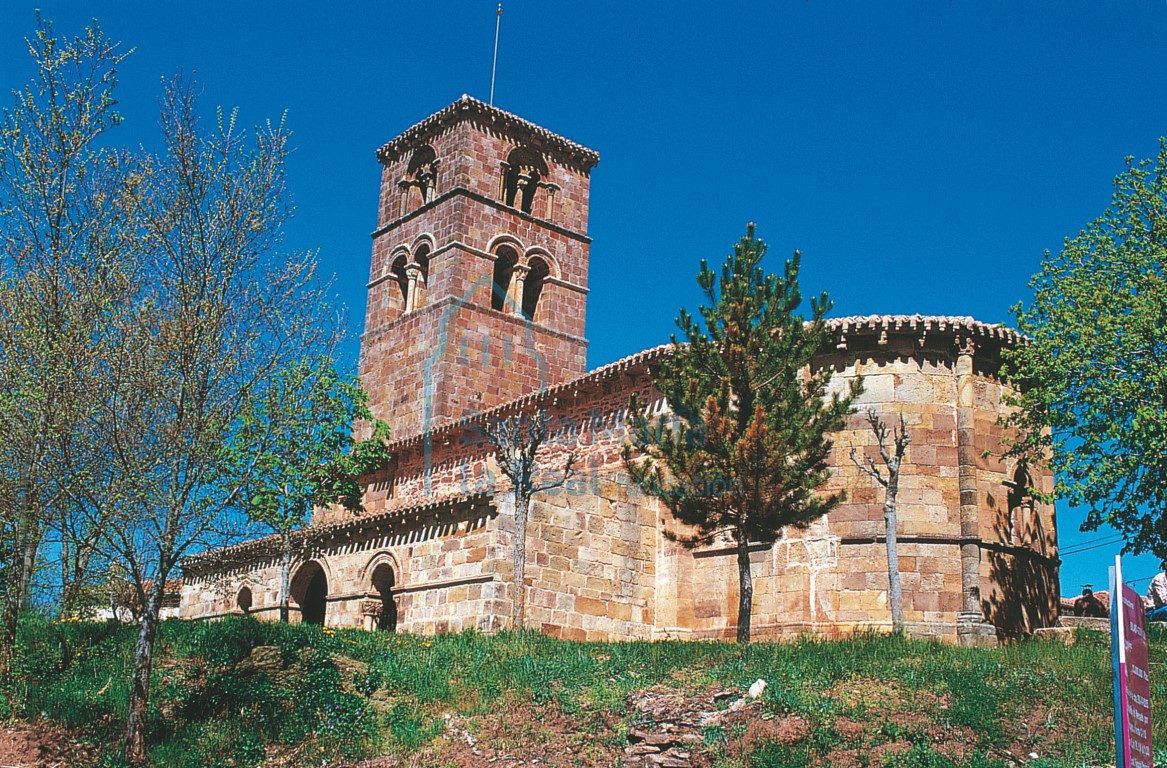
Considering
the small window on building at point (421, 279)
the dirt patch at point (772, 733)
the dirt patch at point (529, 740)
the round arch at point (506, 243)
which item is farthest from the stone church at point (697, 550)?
the round arch at point (506, 243)

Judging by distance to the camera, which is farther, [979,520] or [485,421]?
[485,421]

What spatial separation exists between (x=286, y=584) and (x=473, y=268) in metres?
11.9

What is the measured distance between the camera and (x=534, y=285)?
106 ft

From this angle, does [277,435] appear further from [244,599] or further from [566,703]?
[244,599]

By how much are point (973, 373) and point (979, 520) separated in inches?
94.7

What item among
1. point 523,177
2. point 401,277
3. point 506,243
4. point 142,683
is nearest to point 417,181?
point 401,277

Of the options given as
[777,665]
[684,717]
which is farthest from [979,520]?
[684,717]

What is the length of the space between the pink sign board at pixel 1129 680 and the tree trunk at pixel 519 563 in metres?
12.6

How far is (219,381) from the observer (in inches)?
493

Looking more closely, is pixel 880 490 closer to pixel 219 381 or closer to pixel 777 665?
pixel 777 665

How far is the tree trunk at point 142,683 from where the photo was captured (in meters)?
11.9

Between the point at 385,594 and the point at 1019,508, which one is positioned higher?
the point at 1019,508

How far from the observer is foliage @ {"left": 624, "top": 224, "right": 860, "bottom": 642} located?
16.2m

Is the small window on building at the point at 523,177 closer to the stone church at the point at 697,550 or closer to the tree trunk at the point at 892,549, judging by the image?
the stone church at the point at 697,550
